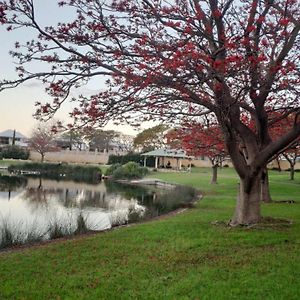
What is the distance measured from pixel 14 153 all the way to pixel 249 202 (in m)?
57.7

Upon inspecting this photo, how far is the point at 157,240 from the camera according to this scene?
26.9ft

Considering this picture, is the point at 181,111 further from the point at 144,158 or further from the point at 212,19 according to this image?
the point at 144,158

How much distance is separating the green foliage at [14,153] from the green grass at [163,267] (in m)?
57.0

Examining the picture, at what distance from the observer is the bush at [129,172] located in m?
40.1

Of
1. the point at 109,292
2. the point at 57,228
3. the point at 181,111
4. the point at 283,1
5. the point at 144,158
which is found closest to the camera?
the point at 109,292

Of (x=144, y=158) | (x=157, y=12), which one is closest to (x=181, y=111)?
(x=157, y=12)

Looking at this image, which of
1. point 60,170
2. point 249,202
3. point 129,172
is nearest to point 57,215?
point 249,202

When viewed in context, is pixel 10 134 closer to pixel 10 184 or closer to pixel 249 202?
pixel 10 184

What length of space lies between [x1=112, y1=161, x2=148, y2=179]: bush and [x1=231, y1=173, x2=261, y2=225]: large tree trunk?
30.3 m

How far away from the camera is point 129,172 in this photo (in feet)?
132

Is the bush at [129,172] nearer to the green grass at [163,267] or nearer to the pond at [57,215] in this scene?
the pond at [57,215]

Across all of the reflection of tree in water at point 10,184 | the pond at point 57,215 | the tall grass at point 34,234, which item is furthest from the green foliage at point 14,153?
the tall grass at point 34,234

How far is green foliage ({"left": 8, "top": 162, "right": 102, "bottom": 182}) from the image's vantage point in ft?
142

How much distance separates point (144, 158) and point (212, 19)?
48537mm
